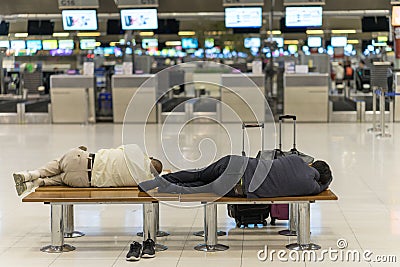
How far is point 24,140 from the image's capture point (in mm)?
12938

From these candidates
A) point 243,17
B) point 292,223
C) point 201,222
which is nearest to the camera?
point 292,223

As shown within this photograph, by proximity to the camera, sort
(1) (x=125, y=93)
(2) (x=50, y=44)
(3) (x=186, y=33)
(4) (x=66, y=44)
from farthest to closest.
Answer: (3) (x=186, y=33) < (2) (x=50, y=44) < (4) (x=66, y=44) < (1) (x=125, y=93)

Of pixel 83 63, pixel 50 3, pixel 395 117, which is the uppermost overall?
pixel 50 3

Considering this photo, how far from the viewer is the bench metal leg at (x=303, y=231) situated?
5.38 metres

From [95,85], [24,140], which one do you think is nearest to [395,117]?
[95,85]

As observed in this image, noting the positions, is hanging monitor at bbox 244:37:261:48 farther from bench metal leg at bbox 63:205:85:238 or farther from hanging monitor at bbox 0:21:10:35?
bench metal leg at bbox 63:205:85:238

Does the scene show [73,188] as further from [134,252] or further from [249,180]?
[249,180]

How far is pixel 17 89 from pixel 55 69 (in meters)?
0.97

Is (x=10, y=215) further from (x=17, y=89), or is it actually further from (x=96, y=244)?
(x=17, y=89)

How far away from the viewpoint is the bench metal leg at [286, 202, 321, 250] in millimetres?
5382

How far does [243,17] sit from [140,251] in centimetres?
1255

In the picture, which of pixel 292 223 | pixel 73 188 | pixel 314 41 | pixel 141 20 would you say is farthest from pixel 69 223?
pixel 314 41

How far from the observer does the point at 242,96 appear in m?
15.9

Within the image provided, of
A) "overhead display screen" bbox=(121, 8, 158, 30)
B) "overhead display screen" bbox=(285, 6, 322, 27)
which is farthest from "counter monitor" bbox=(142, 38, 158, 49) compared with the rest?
"overhead display screen" bbox=(285, 6, 322, 27)
